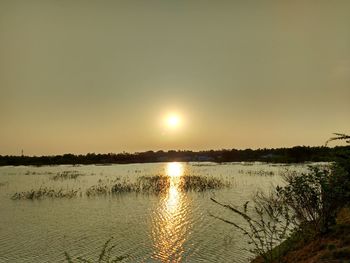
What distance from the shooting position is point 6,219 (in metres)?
22.6

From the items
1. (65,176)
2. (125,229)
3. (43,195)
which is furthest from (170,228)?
(65,176)

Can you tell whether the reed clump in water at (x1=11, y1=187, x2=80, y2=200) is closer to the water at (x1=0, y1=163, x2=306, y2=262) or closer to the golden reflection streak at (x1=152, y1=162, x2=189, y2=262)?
the water at (x1=0, y1=163, x2=306, y2=262)

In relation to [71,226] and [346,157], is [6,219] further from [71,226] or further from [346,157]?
[346,157]

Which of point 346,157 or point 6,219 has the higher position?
point 346,157

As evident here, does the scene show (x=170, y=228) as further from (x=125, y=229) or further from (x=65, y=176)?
(x=65, y=176)

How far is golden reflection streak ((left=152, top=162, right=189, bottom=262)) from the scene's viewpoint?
14.0m

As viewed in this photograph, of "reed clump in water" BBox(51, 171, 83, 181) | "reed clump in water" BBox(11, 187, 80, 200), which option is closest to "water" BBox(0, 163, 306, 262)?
"reed clump in water" BBox(11, 187, 80, 200)

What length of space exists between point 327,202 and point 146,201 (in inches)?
821

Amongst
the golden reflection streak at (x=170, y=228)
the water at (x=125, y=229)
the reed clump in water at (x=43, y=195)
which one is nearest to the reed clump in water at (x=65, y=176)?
the reed clump in water at (x=43, y=195)

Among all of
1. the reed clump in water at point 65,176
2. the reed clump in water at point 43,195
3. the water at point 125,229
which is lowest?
the water at point 125,229

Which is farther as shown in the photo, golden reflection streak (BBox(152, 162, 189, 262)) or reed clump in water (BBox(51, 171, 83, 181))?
reed clump in water (BBox(51, 171, 83, 181))

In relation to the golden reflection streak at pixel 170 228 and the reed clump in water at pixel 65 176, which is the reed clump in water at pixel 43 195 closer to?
the golden reflection streak at pixel 170 228

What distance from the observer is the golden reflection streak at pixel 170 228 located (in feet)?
45.8

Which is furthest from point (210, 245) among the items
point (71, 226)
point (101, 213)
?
point (101, 213)
